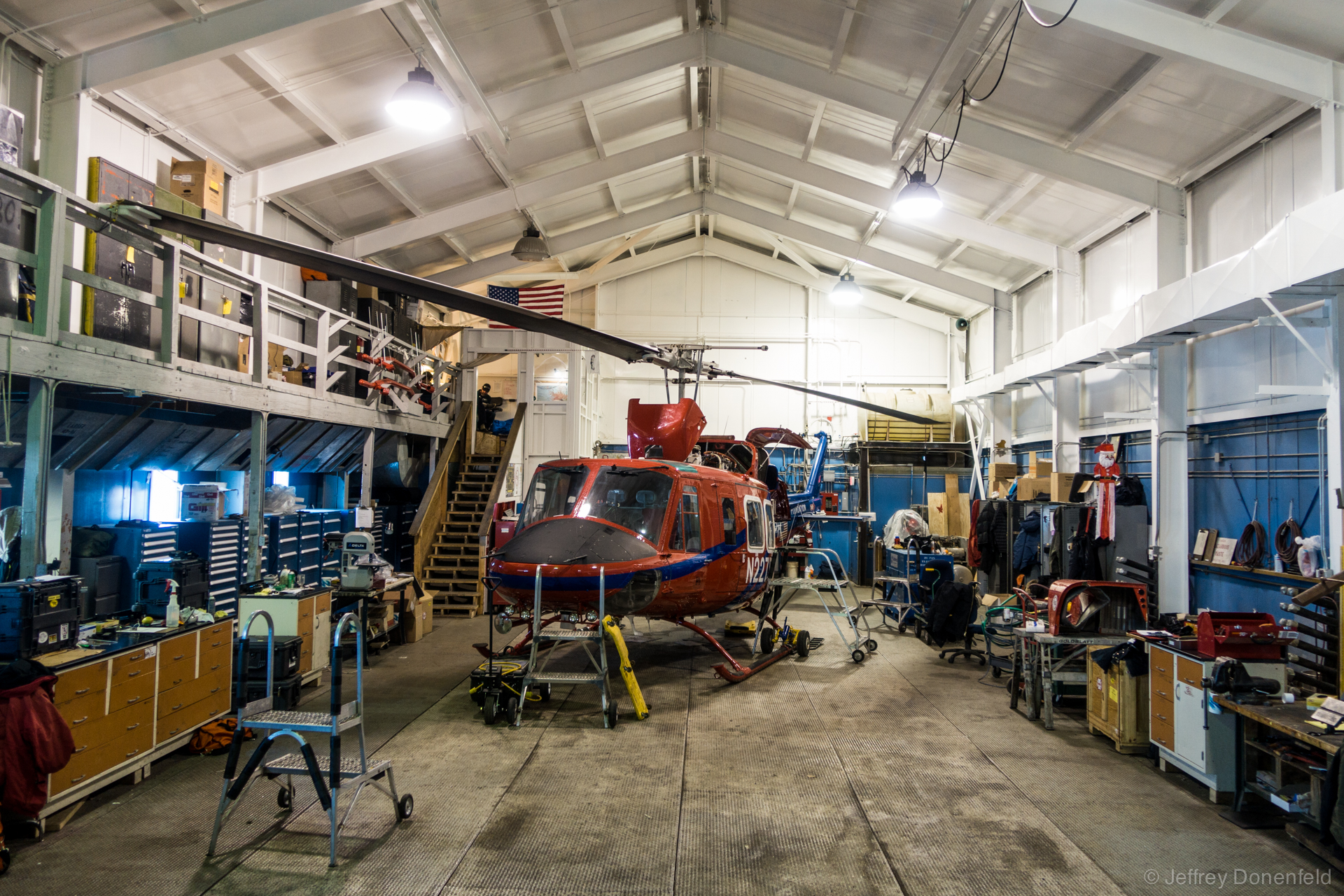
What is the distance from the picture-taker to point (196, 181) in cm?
933

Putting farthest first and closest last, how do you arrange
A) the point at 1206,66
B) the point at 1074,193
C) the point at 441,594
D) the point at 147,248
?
the point at 441,594, the point at 1074,193, the point at 1206,66, the point at 147,248

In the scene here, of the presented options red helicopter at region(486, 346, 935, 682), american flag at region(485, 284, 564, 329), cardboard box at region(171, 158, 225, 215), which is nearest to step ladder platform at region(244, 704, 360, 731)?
red helicopter at region(486, 346, 935, 682)

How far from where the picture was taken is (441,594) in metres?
→ 12.2

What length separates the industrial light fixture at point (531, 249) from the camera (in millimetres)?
15047

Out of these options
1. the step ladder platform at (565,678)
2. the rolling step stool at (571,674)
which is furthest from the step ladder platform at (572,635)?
the step ladder platform at (565,678)

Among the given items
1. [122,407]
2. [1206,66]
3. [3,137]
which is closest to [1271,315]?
[1206,66]

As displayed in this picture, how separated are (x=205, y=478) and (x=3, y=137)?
469cm

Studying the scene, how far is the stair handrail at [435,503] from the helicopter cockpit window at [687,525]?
5913 millimetres

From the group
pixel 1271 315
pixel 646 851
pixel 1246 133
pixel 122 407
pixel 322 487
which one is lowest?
pixel 646 851

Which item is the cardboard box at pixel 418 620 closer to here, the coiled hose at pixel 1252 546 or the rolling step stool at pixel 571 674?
the rolling step stool at pixel 571 674

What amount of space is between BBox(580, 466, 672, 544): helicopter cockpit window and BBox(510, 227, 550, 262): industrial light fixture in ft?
27.5

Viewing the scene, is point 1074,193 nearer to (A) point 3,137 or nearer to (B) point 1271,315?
(B) point 1271,315

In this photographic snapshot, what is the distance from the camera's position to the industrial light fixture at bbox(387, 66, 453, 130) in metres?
8.04

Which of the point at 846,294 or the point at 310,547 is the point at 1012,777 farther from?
the point at 846,294
